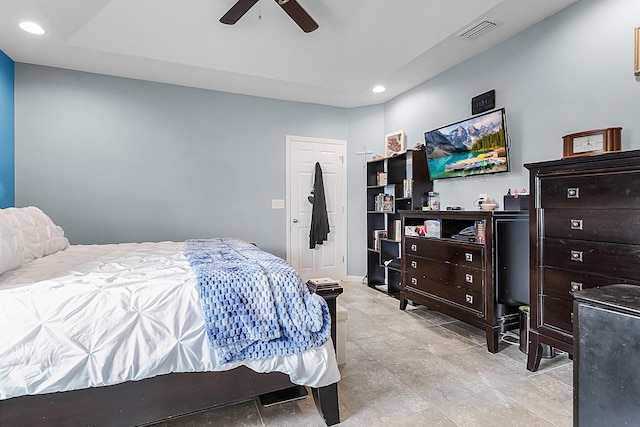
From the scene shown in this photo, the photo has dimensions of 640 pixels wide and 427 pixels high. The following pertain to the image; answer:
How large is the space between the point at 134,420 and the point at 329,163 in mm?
3815

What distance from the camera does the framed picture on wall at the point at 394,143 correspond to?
13.7 ft

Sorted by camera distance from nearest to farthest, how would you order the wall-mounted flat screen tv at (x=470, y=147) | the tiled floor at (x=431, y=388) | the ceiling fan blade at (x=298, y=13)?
the tiled floor at (x=431, y=388) < the ceiling fan blade at (x=298, y=13) < the wall-mounted flat screen tv at (x=470, y=147)

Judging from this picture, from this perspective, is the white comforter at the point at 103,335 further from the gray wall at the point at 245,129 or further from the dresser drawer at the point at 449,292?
the gray wall at the point at 245,129

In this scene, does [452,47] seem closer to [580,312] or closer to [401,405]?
[580,312]

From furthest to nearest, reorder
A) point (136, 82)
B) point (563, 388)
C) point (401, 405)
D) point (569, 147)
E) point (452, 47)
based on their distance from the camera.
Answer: point (136, 82), point (452, 47), point (569, 147), point (563, 388), point (401, 405)

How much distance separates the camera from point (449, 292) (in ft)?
9.30

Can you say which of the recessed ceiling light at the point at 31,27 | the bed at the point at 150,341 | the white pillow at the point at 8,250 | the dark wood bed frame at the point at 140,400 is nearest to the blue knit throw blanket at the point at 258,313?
the bed at the point at 150,341

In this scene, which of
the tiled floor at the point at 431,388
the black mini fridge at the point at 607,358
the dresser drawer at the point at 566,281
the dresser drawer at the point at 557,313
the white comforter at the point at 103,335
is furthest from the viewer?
the dresser drawer at the point at 557,313

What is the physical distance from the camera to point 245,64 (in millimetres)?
3447

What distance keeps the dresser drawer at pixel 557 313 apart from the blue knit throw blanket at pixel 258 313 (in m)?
1.46

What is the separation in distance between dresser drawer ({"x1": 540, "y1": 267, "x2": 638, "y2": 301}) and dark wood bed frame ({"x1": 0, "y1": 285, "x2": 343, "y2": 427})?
1534 millimetres

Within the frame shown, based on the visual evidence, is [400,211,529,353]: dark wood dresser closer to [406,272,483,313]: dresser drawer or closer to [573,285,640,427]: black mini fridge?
[406,272,483,313]: dresser drawer

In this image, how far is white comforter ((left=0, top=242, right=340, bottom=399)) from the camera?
1.21 meters

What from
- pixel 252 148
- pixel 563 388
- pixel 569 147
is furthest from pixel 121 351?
pixel 252 148
